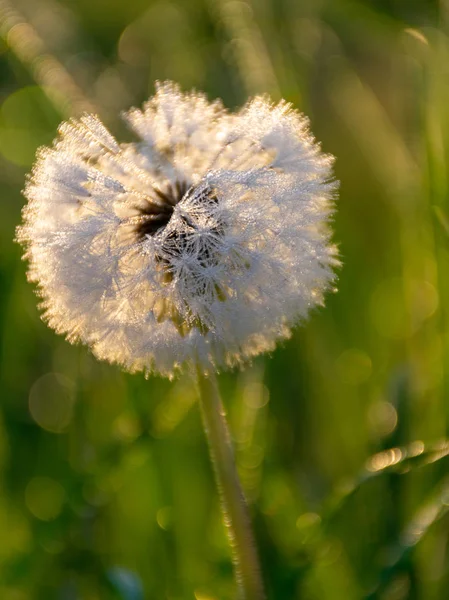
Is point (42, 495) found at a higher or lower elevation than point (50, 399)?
lower

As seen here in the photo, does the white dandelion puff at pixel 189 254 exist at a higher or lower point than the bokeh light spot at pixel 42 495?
higher

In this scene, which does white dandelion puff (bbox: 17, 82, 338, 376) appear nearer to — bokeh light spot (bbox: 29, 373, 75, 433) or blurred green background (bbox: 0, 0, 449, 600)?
blurred green background (bbox: 0, 0, 449, 600)

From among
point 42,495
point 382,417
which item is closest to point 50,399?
point 42,495

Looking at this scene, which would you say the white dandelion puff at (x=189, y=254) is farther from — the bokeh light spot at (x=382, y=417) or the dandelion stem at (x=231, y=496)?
the bokeh light spot at (x=382, y=417)

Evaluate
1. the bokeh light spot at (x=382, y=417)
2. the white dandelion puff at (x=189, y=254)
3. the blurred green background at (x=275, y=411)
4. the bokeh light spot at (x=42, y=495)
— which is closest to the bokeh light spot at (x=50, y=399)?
the blurred green background at (x=275, y=411)

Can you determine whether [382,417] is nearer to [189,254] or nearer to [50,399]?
[189,254]

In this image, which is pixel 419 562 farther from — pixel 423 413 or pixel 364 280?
pixel 364 280
